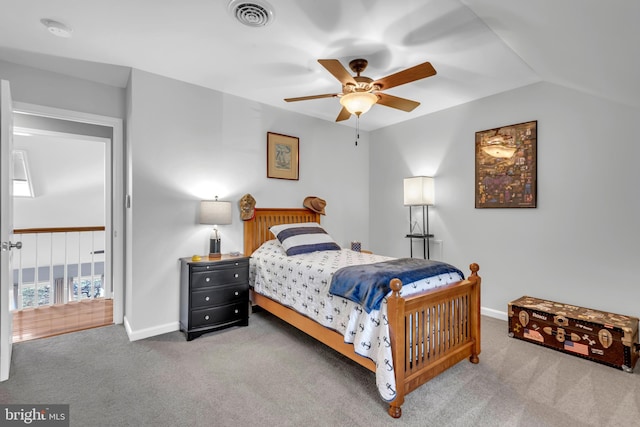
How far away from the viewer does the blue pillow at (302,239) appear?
133 inches

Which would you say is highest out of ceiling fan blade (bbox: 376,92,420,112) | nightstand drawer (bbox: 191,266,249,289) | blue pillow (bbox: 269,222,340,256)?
ceiling fan blade (bbox: 376,92,420,112)

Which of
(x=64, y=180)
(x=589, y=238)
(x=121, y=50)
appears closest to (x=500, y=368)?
(x=589, y=238)

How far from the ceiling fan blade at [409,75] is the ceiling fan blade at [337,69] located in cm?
26

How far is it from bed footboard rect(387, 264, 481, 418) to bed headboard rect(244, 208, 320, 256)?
7.50 feet

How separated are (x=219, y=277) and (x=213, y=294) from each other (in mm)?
180

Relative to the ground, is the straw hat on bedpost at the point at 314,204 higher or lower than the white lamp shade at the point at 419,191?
lower

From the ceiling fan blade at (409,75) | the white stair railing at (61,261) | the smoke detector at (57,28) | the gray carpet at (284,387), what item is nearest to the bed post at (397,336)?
the gray carpet at (284,387)

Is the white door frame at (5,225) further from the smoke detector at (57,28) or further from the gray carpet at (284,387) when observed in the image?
the smoke detector at (57,28)

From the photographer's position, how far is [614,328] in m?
2.38

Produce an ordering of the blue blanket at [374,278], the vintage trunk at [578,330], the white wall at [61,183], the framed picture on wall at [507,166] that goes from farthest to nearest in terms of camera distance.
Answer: the white wall at [61,183] → the framed picture on wall at [507,166] → the vintage trunk at [578,330] → the blue blanket at [374,278]

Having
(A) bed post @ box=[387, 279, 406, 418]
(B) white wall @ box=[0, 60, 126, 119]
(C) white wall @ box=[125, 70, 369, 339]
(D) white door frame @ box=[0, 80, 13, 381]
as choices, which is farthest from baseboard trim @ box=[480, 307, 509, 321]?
(B) white wall @ box=[0, 60, 126, 119]

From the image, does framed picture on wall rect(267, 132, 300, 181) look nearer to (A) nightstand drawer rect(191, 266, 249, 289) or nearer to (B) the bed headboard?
(B) the bed headboard

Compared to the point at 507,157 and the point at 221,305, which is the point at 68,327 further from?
the point at 507,157

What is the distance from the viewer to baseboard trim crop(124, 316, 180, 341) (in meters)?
2.94
